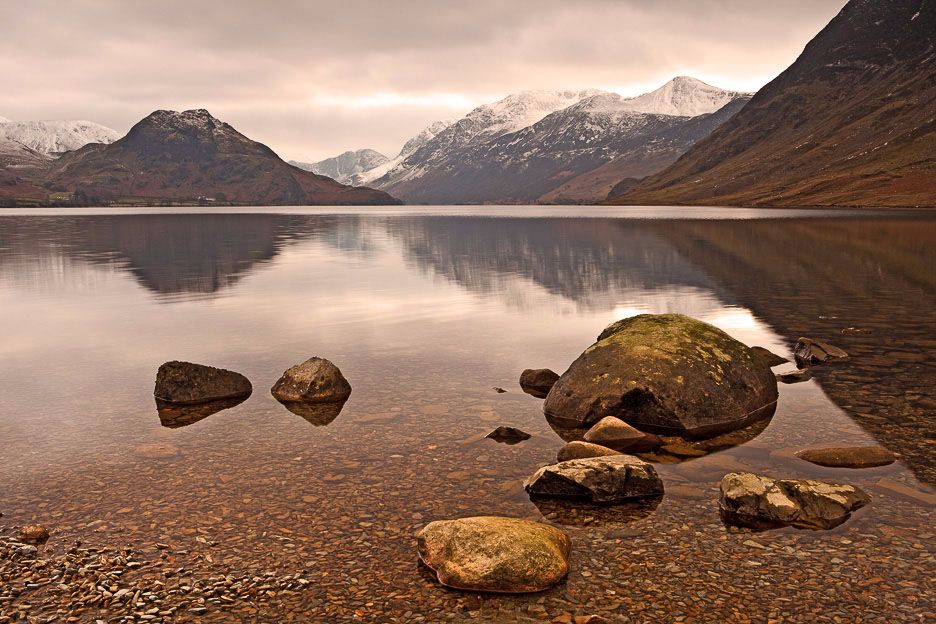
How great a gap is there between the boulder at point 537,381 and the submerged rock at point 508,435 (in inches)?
179

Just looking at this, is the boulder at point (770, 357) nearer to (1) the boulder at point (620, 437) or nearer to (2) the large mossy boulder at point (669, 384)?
(2) the large mossy boulder at point (669, 384)

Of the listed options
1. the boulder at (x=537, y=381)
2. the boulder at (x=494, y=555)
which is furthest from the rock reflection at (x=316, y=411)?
the boulder at (x=494, y=555)

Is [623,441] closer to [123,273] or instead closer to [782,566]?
[782,566]

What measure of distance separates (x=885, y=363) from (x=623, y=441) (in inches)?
564

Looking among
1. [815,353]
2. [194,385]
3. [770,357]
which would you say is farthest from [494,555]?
[815,353]

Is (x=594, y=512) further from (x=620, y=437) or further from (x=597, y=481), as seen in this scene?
(x=620, y=437)

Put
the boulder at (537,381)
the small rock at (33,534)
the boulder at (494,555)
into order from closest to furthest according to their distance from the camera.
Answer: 1. the boulder at (494,555)
2. the small rock at (33,534)
3. the boulder at (537,381)

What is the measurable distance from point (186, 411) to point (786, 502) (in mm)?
16328

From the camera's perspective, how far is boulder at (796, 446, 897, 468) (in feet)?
51.4

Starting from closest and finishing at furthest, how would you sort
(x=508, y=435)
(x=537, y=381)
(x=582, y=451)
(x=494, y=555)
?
(x=494, y=555) → (x=582, y=451) → (x=508, y=435) → (x=537, y=381)

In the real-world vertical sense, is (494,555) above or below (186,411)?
above

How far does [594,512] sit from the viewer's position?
13.7 m

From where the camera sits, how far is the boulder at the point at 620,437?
17328mm

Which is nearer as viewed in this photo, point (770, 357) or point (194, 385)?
point (194, 385)
